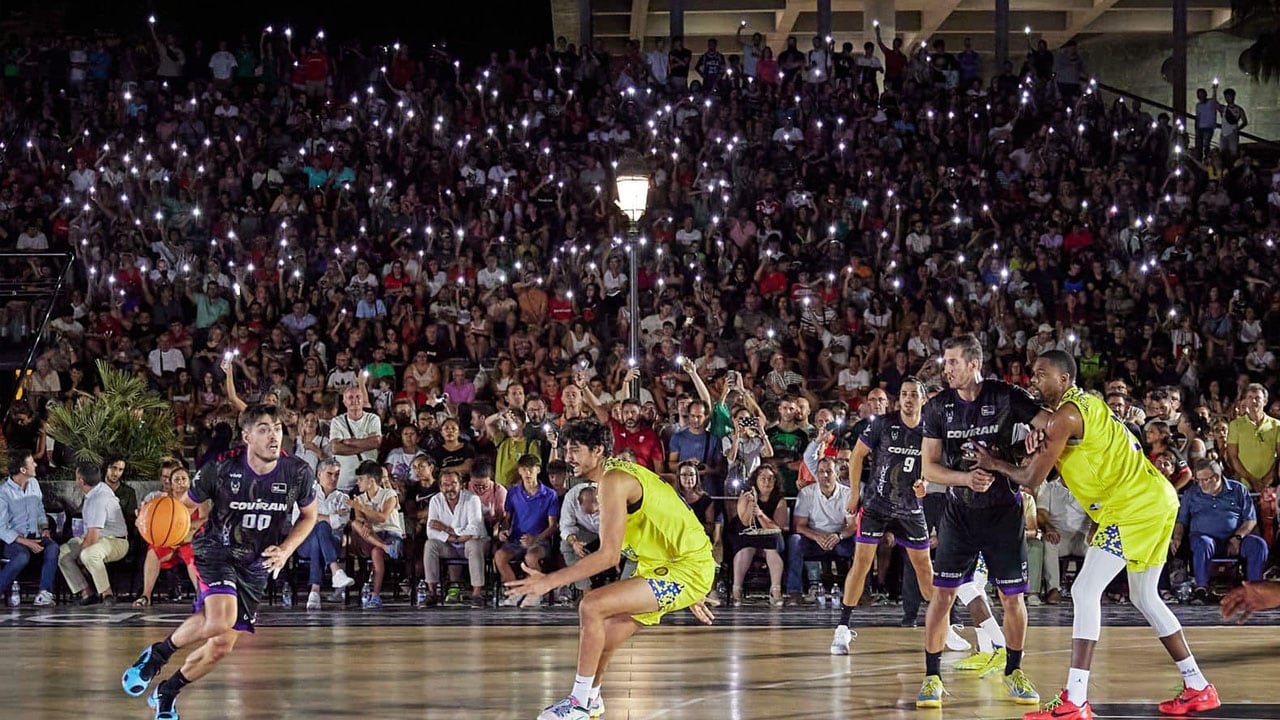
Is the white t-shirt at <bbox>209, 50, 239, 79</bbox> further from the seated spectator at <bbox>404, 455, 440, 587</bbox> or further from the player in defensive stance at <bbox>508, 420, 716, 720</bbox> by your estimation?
the player in defensive stance at <bbox>508, 420, 716, 720</bbox>

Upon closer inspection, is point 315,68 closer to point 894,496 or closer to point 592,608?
point 894,496

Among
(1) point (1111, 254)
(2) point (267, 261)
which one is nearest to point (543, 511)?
(2) point (267, 261)

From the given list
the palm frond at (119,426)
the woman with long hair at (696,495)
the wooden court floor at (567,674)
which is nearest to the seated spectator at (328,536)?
the wooden court floor at (567,674)

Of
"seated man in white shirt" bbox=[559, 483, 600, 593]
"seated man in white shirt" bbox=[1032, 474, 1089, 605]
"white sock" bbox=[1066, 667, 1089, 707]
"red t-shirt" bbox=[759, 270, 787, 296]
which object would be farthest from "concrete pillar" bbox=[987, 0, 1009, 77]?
"white sock" bbox=[1066, 667, 1089, 707]

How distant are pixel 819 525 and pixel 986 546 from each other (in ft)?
14.6

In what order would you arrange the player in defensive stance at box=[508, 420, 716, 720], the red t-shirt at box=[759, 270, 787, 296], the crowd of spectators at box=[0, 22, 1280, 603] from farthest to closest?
the red t-shirt at box=[759, 270, 787, 296], the crowd of spectators at box=[0, 22, 1280, 603], the player in defensive stance at box=[508, 420, 716, 720]

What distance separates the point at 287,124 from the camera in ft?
65.6

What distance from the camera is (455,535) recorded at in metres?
12.6

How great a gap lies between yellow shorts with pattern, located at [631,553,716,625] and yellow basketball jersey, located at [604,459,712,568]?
0.10 feet

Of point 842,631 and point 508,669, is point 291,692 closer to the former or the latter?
point 508,669

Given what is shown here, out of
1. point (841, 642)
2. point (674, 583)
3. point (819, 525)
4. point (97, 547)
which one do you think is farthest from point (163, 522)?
point (674, 583)

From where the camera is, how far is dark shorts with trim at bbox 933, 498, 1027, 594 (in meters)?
8.00

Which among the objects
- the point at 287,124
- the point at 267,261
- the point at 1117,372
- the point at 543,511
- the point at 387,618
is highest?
the point at 287,124

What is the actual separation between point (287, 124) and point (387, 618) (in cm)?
1029
